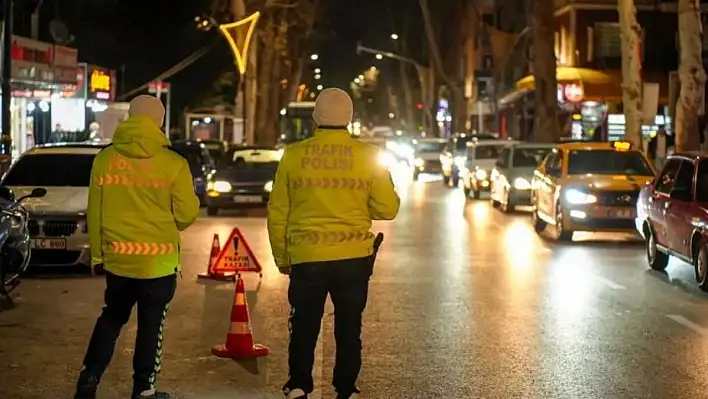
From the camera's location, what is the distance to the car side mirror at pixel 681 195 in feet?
48.0

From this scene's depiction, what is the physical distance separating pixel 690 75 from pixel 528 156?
4171mm

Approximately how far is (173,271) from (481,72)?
200 feet

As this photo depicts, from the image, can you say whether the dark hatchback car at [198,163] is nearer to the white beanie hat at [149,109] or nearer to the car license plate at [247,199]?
the car license plate at [247,199]

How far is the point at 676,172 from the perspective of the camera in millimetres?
15570

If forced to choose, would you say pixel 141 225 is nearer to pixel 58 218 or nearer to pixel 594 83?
pixel 58 218

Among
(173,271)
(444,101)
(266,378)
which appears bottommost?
(266,378)

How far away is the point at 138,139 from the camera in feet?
23.3

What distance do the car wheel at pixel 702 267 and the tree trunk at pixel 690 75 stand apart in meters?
14.8

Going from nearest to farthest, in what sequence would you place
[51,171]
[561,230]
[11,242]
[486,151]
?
[11,242] → [51,171] → [561,230] → [486,151]

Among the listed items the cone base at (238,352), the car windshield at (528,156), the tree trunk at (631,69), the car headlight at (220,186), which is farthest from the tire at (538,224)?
the cone base at (238,352)

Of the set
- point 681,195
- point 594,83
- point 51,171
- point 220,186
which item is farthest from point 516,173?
point 594,83

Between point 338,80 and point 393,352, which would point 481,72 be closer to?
point 338,80

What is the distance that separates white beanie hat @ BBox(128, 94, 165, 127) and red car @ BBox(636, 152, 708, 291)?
26.8 feet

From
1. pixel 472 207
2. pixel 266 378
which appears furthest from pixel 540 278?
pixel 472 207
